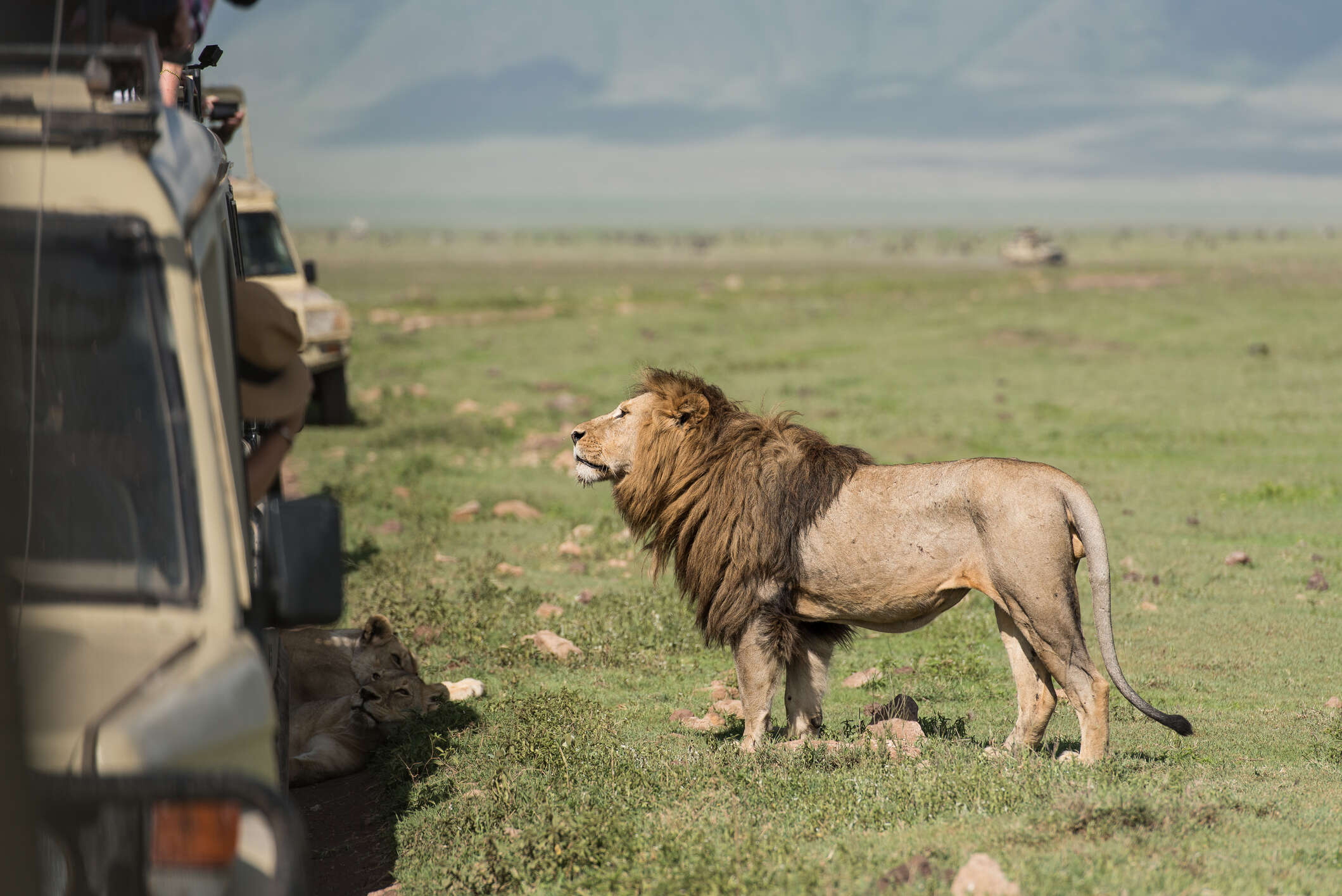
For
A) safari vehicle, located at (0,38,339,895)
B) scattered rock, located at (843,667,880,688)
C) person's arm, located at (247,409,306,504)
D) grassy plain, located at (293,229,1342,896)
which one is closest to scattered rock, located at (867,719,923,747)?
grassy plain, located at (293,229,1342,896)

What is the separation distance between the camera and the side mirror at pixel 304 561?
293cm

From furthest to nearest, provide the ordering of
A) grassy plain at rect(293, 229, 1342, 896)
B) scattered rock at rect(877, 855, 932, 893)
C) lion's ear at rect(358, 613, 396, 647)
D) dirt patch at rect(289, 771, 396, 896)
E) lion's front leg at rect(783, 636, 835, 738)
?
lion's ear at rect(358, 613, 396, 647), lion's front leg at rect(783, 636, 835, 738), dirt patch at rect(289, 771, 396, 896), grassy plain at rect(293, 229, 1342, 896), scattered rock at rect(877, 855, 932, 893)

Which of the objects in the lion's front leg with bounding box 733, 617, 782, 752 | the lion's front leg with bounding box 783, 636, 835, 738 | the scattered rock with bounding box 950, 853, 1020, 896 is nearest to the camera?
the scattered rock with bounding box 950, 853, 1020, 896

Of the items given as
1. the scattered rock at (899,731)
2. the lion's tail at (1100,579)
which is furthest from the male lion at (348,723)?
the lion's tail at (1100,579)

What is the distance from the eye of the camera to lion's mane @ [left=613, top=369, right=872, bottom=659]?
5.50 metres

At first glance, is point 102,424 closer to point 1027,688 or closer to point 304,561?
point 304,561

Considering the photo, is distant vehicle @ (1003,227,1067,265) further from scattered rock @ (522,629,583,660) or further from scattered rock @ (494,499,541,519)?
scattered rock @ (522,629,583,660)

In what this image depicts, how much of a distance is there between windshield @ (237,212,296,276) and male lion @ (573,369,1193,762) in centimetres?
1131

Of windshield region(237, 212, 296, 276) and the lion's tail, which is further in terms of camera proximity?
windshield region(237, 212, 296, 276)

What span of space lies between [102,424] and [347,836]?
9.47 feet

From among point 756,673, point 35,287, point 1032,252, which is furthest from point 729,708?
point 1032,252

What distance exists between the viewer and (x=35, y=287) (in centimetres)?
270

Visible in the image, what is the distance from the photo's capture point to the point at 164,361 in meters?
2.74

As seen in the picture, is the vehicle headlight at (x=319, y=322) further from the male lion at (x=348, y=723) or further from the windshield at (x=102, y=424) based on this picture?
the windshield at (x=102, y=424)
